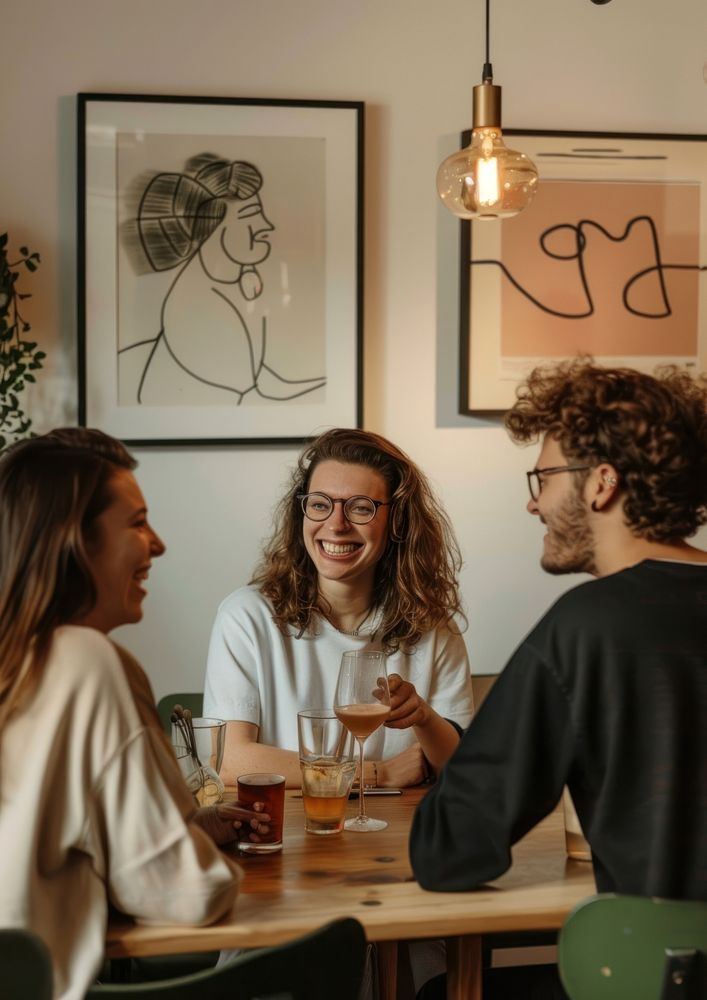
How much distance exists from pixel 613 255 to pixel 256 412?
111 cm

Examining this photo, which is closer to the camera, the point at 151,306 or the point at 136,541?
the point at 136,541

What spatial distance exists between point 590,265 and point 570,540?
1911mm

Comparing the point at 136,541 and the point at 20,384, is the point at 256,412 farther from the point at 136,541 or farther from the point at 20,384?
the point at 136,541

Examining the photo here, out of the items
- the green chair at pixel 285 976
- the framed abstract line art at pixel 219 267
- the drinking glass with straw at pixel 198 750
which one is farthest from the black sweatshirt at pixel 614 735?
the framed abstract line art at pixel 219 267

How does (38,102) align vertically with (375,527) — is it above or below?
above

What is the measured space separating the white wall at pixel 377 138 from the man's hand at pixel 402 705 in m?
1.36

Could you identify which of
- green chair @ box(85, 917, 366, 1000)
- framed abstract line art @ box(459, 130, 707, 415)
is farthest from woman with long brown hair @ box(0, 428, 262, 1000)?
framed abstract line art @ box(459, 130, 707, 415)

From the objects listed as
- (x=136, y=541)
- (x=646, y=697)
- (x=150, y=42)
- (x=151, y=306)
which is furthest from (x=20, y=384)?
(x=646, y=697)

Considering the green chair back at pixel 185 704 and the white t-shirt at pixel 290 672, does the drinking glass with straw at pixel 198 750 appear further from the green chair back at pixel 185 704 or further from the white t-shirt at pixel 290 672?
the green chair back at pixel 185 704

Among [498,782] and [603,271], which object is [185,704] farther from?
[603,271]

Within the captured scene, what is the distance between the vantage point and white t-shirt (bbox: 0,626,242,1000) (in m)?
1.29

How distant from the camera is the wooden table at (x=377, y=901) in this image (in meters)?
1.39

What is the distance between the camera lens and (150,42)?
3104mm

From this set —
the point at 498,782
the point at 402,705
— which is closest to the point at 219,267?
the point at 402,705
